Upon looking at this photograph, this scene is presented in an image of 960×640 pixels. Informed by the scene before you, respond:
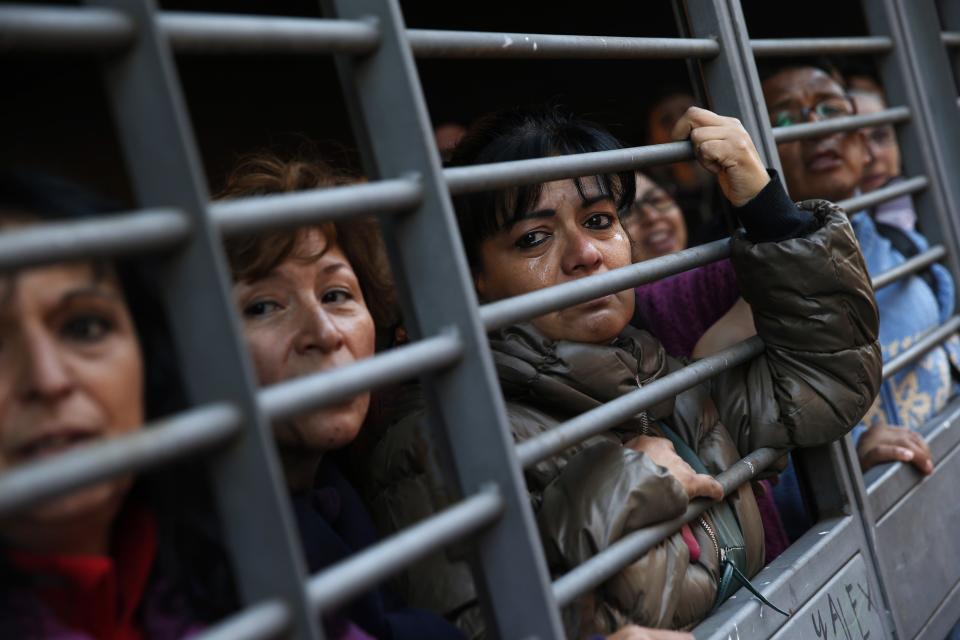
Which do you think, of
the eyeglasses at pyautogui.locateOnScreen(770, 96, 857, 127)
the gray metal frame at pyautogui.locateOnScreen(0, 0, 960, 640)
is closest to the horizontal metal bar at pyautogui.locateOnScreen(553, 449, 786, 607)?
the gray metal frame at pyautogui.locateOnScreen(0, 0, 960, 640)

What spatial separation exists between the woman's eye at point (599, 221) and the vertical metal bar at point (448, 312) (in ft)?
2.59

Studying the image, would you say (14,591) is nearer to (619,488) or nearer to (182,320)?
(182,320)

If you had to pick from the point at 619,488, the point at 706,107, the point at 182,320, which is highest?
the point at 706,107

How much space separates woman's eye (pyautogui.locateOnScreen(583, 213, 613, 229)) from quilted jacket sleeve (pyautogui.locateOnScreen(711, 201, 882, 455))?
0.27 metres

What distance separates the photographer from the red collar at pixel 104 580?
121 cm

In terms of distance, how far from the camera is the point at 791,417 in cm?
235

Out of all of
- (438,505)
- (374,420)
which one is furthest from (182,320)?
(374,420)

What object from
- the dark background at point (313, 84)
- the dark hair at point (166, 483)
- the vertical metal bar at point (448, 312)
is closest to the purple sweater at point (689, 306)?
the vertical metal bar at point (448, 312)

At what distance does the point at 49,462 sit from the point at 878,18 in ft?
9.83

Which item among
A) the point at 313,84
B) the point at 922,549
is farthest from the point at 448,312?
the point at 313,84

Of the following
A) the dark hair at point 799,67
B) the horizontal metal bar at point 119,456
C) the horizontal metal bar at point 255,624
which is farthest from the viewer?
the dark hair at point 799,67

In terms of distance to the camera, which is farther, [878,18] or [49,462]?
[878,18]

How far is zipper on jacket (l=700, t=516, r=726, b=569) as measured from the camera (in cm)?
208

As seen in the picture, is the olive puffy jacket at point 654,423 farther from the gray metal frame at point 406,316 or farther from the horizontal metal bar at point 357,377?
the horizontal metal bar at point 357,377
